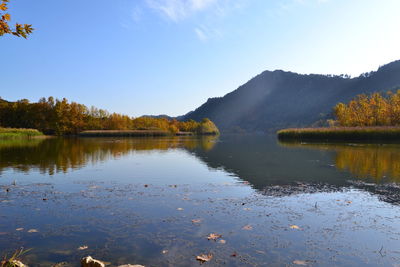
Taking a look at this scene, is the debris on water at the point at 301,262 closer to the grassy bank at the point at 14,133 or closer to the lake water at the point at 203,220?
the lake water at the point at 203,220

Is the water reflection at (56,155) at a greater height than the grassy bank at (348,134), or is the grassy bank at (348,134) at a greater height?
the grassy bank at (348,134)

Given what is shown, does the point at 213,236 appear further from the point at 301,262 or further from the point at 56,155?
the point at 56,155

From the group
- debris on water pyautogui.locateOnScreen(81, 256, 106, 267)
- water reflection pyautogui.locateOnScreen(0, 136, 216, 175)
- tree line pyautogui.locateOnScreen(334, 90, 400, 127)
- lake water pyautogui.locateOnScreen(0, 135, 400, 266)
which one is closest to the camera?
debris on water pyautogui.locateOnScreen(81, 256, 106, 267)

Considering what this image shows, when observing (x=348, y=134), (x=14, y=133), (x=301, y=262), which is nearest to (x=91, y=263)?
(x=301, y=262)

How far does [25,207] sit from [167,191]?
253 inches

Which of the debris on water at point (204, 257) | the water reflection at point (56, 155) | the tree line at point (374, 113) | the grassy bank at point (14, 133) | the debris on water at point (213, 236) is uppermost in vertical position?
the tree line at point (374, 113)

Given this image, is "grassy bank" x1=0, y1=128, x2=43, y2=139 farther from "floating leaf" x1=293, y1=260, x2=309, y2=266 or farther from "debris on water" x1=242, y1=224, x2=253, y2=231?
"floating leaf" x1=293, y1=260, x2=309, y2=266

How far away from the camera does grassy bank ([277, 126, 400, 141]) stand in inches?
2345

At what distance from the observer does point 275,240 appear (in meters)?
8.05

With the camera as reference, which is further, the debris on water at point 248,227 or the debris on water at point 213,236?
the debris on water at point 248,227

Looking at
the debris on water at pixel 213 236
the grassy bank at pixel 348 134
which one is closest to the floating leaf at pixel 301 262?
the debris on water at pixel 213 236

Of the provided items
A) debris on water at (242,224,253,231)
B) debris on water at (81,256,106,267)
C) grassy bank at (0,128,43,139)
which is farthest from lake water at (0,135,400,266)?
grassy bank at (0,128,43,139)

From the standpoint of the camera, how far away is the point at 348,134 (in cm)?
6544

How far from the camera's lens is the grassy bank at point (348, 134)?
195ft
